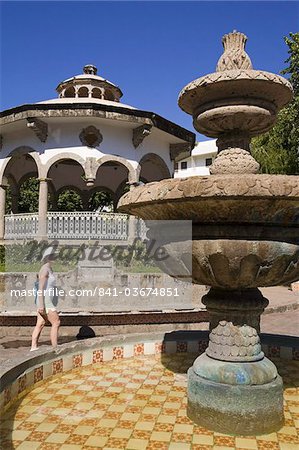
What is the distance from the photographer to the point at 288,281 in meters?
3.29

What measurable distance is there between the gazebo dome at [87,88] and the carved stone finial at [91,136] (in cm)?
318

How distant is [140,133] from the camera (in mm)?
15281

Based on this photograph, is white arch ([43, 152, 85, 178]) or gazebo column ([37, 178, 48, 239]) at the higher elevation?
white arch ([43, 152, 85, 178])

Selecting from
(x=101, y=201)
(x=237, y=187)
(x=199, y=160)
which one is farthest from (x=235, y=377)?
(x=199, y=160)

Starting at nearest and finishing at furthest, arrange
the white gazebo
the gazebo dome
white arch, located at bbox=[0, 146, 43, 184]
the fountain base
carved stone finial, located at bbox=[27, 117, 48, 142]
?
1. the fountain base
2. carved stone finial, located at bbox=[27, 117, 48, 142]
3. the white gazebo
4. white arch, located at bbox=[0, 146, 43, 184]
5. the gazebo dome

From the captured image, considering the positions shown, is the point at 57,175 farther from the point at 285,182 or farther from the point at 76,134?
the point at 285,182

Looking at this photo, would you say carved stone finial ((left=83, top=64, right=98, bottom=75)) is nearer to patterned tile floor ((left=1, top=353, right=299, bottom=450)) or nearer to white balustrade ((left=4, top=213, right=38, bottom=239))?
white balustrade ((left=4, top=213, right=38, bottom=239))

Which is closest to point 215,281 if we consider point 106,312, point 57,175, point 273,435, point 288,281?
point 288,281

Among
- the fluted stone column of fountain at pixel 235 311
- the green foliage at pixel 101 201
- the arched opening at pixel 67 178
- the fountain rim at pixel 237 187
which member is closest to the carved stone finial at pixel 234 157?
the fluted stone column of fountain at pixel 235 311

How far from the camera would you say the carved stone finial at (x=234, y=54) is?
11.7 feet

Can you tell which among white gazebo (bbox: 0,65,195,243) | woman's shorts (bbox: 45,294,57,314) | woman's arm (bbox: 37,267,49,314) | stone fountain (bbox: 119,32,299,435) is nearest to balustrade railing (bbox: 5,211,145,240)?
white gazebo (bbox: 0,65,195,243)

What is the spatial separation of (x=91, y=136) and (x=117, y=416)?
13.0 meters

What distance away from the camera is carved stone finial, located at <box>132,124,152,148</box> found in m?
15.1

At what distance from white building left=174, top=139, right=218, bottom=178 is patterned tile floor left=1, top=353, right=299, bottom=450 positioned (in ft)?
137
